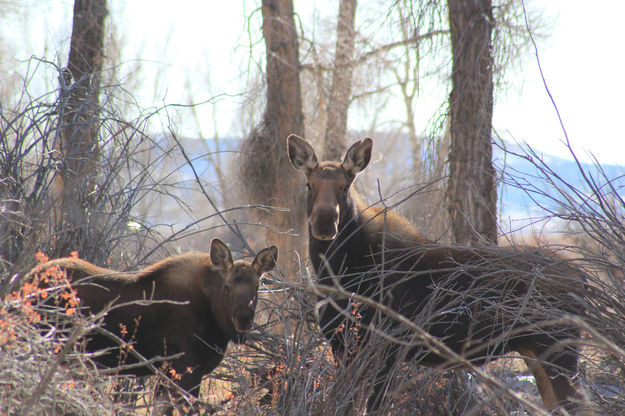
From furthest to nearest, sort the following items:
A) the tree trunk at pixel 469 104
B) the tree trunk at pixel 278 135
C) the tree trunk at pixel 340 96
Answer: the tree trunk at pixel 340 96 → the tree trunk at pixel 278 135 → the tree trunk at pixel 469 104

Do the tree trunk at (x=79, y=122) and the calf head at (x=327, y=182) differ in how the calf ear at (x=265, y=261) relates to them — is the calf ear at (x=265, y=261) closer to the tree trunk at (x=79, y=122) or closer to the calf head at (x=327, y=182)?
the calf head at (x=327, y=182)

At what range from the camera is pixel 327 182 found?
5.62 metres

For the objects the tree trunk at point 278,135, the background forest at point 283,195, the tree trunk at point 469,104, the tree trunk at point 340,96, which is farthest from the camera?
the tree trunk at point 340,96

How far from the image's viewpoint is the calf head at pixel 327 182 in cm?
527

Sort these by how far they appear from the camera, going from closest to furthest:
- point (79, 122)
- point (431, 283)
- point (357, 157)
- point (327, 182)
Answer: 1. point (431, 283)
2. point (327, 182)
3. point (357, 157)
4. point (79, 122)

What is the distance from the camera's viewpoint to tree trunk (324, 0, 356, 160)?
48.0ft

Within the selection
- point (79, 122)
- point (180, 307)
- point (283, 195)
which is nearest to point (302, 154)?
point (180, 307)

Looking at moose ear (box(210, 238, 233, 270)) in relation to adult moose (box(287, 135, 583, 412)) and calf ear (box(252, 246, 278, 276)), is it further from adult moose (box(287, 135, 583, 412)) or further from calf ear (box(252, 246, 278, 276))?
adult moose (box(287, 135, 583, 412))

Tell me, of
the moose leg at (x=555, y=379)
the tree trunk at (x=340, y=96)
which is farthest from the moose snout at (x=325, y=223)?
the tree trunk at (x=340, y=96)

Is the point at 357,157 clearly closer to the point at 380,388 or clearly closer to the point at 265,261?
the point at 265,261

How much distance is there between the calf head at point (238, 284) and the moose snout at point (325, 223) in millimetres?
426

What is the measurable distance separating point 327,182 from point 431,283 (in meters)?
1.24

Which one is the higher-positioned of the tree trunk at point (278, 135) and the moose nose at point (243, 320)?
the tree trunk at point (278, 135)

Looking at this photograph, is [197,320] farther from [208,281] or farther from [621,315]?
[621,315]
